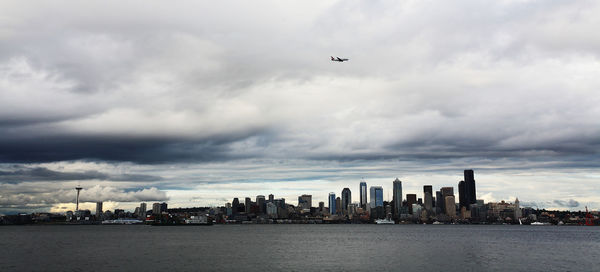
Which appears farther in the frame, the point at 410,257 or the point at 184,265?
the point at 410,257

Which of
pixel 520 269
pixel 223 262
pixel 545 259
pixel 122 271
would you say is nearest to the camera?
pixel 122 271

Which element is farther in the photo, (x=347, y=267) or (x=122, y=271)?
(x=347, y=267)

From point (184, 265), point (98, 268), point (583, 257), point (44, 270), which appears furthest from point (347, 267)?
point (583, 257)

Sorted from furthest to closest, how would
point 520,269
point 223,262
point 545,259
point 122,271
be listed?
point 545,259, point 223,262, point 520,269, point 122,271

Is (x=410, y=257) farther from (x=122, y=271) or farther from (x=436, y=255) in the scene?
(x=122, y=271)

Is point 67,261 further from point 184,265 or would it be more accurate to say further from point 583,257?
point 583,257

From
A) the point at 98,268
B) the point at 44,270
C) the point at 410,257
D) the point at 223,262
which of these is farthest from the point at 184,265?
the point at 410,257

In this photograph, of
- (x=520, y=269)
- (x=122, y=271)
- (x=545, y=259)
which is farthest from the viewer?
(x=545, y=259)
